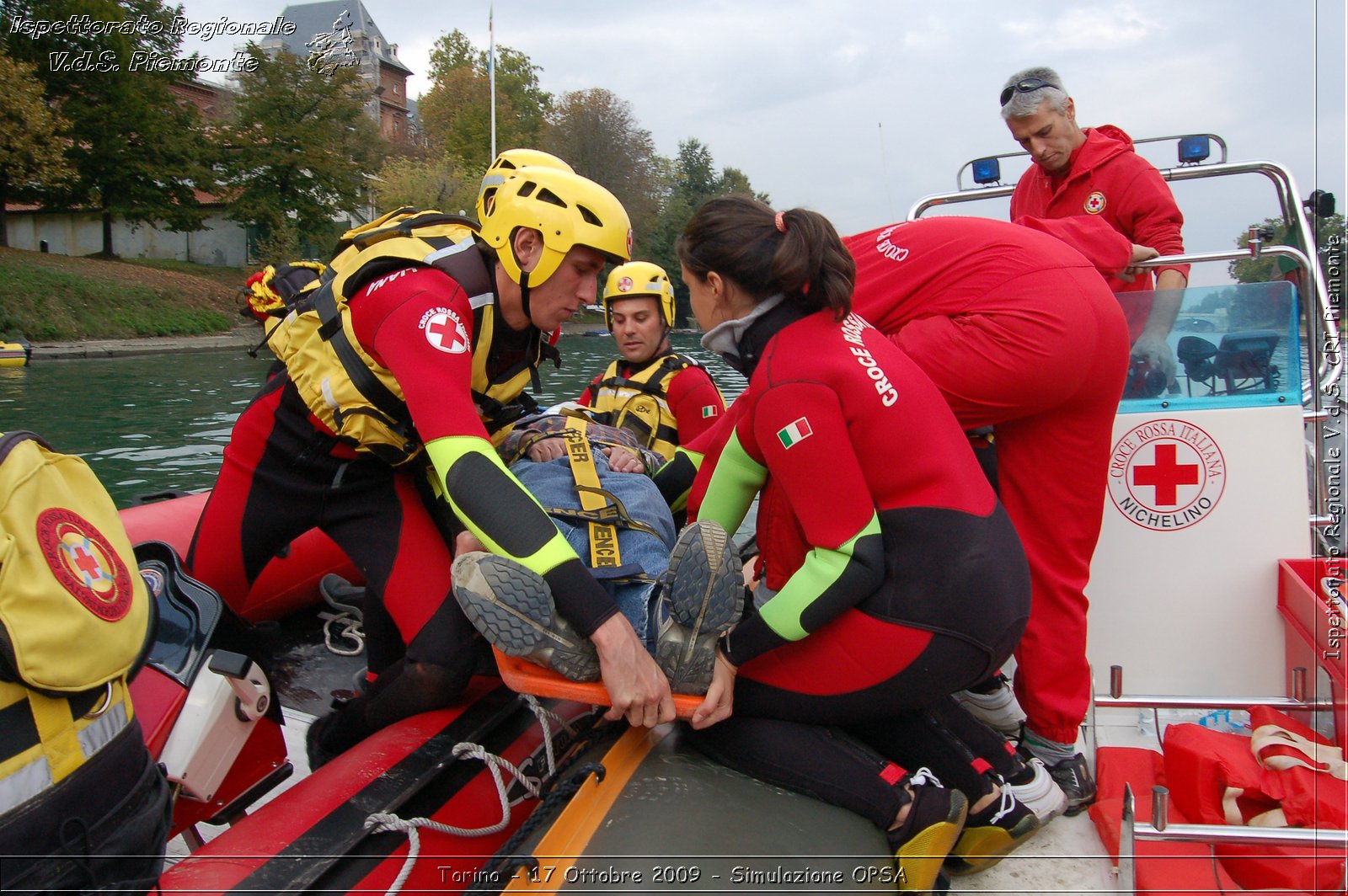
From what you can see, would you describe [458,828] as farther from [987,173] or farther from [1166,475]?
[987,173]

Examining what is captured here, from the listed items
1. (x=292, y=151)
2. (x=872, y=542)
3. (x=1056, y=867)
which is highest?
(x=292, y=151)

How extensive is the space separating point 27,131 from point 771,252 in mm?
27938

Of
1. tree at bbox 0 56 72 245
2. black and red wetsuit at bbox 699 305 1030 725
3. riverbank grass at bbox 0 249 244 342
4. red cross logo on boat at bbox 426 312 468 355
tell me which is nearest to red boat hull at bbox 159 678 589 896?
black and red wetsuit at bbox 699 305 1030 725

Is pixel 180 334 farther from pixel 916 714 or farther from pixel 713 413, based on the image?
pixel 916 714

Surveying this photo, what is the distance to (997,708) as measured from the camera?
243 cm

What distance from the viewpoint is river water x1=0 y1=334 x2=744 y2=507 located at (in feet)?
23.3

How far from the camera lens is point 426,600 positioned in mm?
2619

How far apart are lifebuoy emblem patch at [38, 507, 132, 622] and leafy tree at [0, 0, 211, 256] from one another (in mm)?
26264

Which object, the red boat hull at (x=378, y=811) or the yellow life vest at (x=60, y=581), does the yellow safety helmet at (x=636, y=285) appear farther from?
the yellow life vest at (x=60, y=581)

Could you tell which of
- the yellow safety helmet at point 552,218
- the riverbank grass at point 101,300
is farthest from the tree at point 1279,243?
the riverbank grass at point 101,300

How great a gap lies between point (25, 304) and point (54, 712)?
992 inches

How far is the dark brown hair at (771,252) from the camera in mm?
1946

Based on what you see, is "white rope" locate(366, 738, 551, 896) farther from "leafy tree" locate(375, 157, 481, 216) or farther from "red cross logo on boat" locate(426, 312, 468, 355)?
"leafy tree" locate(375, 157, 481, 216)

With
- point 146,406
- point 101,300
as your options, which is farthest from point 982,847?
point 101,300
